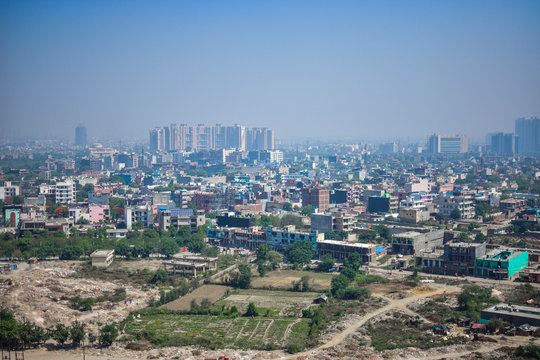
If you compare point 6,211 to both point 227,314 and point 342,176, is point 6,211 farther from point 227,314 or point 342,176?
point 342,176

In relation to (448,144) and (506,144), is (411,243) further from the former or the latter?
(448,144)

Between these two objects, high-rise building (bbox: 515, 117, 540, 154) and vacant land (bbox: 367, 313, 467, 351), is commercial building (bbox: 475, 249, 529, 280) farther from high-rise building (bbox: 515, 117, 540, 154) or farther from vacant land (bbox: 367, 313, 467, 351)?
high-rise building (bbox: 515, 117, 540, 154)

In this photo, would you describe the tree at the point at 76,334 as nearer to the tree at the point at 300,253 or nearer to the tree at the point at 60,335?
the tree at the point at 60,335

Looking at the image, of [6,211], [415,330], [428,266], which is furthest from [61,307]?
[6,211]

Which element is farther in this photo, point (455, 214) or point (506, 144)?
point (506, 144)

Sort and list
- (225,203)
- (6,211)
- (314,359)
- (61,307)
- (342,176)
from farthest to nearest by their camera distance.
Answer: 1. (342,176)
2. (225,203)
3. (6,211)
4. (61,307)
5. (314,359)

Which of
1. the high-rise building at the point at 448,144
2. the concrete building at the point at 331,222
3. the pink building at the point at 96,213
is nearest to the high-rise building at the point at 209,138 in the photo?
the high-rise building at the point at 448,144

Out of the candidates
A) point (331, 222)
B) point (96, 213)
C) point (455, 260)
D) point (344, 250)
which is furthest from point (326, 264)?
point (96, 213)
